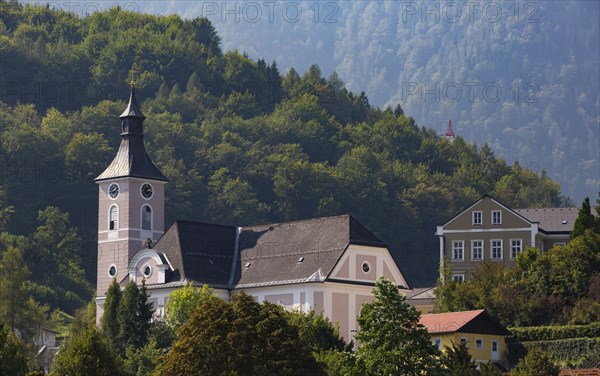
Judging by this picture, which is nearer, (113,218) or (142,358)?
(142,358)

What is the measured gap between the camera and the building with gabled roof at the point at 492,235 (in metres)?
101

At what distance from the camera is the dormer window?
10194 centimetres

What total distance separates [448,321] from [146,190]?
27.1m

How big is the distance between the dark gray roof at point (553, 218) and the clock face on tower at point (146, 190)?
21585mm

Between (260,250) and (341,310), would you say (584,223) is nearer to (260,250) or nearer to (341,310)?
(341,310)

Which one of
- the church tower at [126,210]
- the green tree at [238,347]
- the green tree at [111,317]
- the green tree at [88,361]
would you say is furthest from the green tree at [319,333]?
the church tower at [126,210]

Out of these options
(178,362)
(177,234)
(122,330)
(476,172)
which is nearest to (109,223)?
(177,234)

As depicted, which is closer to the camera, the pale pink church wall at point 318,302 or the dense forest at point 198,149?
the pale pink church wall at point 318,302

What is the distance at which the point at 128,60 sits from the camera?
595ft

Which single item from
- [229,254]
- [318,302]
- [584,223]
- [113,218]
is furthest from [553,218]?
[113,218]

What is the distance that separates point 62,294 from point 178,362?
226ft

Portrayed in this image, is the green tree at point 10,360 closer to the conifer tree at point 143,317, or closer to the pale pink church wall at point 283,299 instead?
the conifer tree at point 143,317

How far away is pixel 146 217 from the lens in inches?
4109

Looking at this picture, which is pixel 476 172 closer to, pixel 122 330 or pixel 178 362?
pixel 122 330
